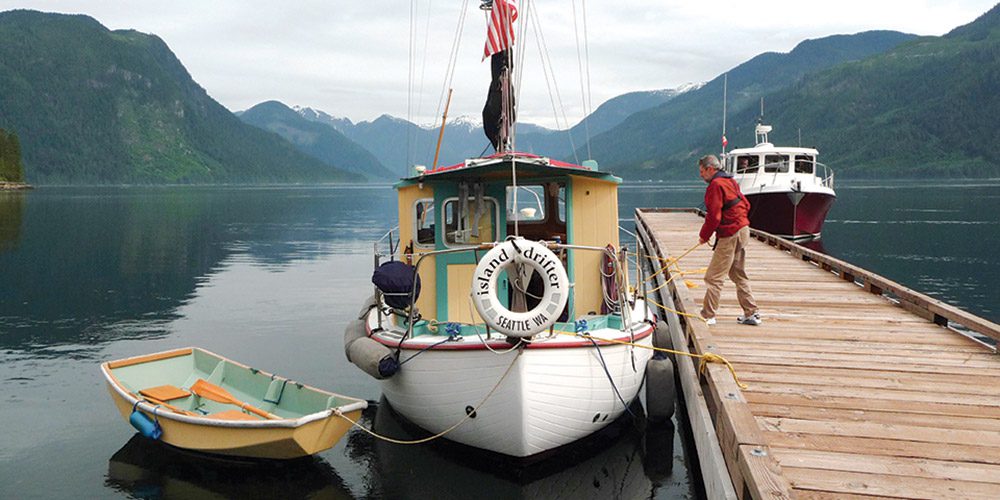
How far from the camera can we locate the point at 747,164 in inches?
1394

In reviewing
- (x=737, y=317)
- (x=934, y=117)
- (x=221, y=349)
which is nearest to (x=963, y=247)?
(x=737, y=317)

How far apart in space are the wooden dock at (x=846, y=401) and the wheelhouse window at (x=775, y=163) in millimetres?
23208

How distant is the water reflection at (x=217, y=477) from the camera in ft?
28.2

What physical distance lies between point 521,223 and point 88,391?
28.6ft

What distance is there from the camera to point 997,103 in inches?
7411

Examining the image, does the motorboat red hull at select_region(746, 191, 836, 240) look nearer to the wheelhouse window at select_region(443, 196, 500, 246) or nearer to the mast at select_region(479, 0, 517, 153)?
the mast at select_region(479, 0, 517, 153)

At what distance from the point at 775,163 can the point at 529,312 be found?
99.6 feet

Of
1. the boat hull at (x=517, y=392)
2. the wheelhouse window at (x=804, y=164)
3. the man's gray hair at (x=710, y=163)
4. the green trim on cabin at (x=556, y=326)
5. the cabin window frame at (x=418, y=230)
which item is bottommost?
the boat hull at (x=517, y=392)

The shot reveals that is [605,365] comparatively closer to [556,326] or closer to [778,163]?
[556,326]

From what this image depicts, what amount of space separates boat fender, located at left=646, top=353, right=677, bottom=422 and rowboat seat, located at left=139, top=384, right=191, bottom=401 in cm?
A: 693

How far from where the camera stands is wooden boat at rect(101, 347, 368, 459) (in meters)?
8.55

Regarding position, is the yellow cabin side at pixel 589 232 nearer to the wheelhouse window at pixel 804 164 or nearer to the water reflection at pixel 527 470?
the water reflection at pixel 527 470

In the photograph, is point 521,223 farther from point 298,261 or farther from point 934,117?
point 934,117

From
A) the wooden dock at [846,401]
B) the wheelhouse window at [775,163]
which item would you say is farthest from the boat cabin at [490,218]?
the wheelhouse window at [775,163]
